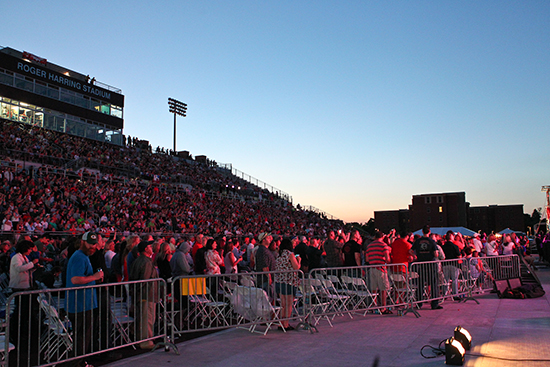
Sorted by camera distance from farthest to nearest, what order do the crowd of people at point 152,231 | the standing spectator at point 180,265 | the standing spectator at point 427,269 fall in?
the standing spectator at point 427,269
the standing spectator at point 180,265
the crowd of people at point 152,231

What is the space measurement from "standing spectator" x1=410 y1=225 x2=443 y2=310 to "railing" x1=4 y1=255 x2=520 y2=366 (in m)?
0.03

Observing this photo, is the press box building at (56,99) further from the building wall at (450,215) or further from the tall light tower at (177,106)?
the building wall at (450,215)

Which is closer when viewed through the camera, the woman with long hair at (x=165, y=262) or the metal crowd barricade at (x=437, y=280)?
the woman with long hair at (x=165, y=262)

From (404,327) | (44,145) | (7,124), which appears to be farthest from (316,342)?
(7,124)

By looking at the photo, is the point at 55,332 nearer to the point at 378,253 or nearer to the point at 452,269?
the point at 378,253

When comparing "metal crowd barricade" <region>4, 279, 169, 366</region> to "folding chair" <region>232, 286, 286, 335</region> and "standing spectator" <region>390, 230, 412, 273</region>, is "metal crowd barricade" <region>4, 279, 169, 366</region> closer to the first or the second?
"folding chair" <region>232, 286, 286, 335</region>

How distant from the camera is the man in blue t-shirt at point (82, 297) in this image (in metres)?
5.06

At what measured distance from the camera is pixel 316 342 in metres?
6.54

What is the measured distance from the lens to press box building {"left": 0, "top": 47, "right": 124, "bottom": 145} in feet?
96.5

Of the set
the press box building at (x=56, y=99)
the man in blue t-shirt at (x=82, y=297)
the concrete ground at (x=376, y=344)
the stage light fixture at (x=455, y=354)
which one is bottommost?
the concrete ground at (x=376, y=344)

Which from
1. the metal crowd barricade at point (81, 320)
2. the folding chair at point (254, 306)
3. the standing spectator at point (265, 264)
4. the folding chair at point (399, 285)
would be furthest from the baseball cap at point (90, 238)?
the folding chair at point (399, 285)

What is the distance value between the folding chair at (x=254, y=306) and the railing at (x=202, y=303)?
2 cm

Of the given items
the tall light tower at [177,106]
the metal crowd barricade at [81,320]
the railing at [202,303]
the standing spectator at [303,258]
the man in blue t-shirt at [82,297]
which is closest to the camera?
the metal crowd barricade at [81,320]

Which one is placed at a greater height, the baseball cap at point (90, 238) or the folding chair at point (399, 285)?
the baseball cap at point (90, 238)
